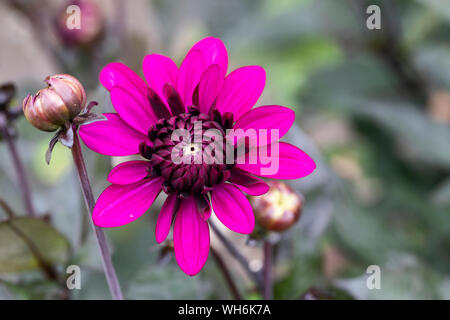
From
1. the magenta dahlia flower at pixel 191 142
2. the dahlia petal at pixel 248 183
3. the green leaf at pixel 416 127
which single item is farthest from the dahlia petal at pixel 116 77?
the green leaf at pixel 416 127

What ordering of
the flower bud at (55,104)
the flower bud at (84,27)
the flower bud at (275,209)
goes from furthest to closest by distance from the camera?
1. the flower bud at (84,27)
2. the flower bud at (275,209)
3. the flower bud at (55,104)

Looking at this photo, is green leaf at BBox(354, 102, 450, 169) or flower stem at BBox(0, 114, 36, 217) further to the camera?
green leaf at BBox(354, 102, 450, 169)

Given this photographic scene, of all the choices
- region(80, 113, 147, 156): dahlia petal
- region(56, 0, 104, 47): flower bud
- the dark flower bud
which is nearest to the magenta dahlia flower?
region(80, 113, 147, 156): dahlia petal

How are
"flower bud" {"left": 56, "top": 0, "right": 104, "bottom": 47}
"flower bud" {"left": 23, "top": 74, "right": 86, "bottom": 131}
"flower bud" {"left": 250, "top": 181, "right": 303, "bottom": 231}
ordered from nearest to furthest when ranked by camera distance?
1. "flower bud" {"left": 23, "top": 74, "right": 86, "bottom": 131}
2. "flower bud" {"left": 250, "top": 181, "right": 303, "bottom": 231}
3. "flower bud" {"left": 56, "top": 0, "right": 104, "bottom": 47}

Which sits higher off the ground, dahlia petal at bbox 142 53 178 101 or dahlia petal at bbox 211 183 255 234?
dahlia petal at bbox 142 53 178 101

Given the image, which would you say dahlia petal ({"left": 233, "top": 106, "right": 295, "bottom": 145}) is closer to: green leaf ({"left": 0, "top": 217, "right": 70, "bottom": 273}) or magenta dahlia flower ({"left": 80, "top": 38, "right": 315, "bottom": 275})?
magenta dahlia flower ({"left": 80, "top": 38, "right": 315, "bottom": 275})

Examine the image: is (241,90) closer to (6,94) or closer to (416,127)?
(6,94)

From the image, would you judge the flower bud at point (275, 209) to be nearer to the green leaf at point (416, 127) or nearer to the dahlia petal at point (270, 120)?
the dahlia petal at point (270, 120)
